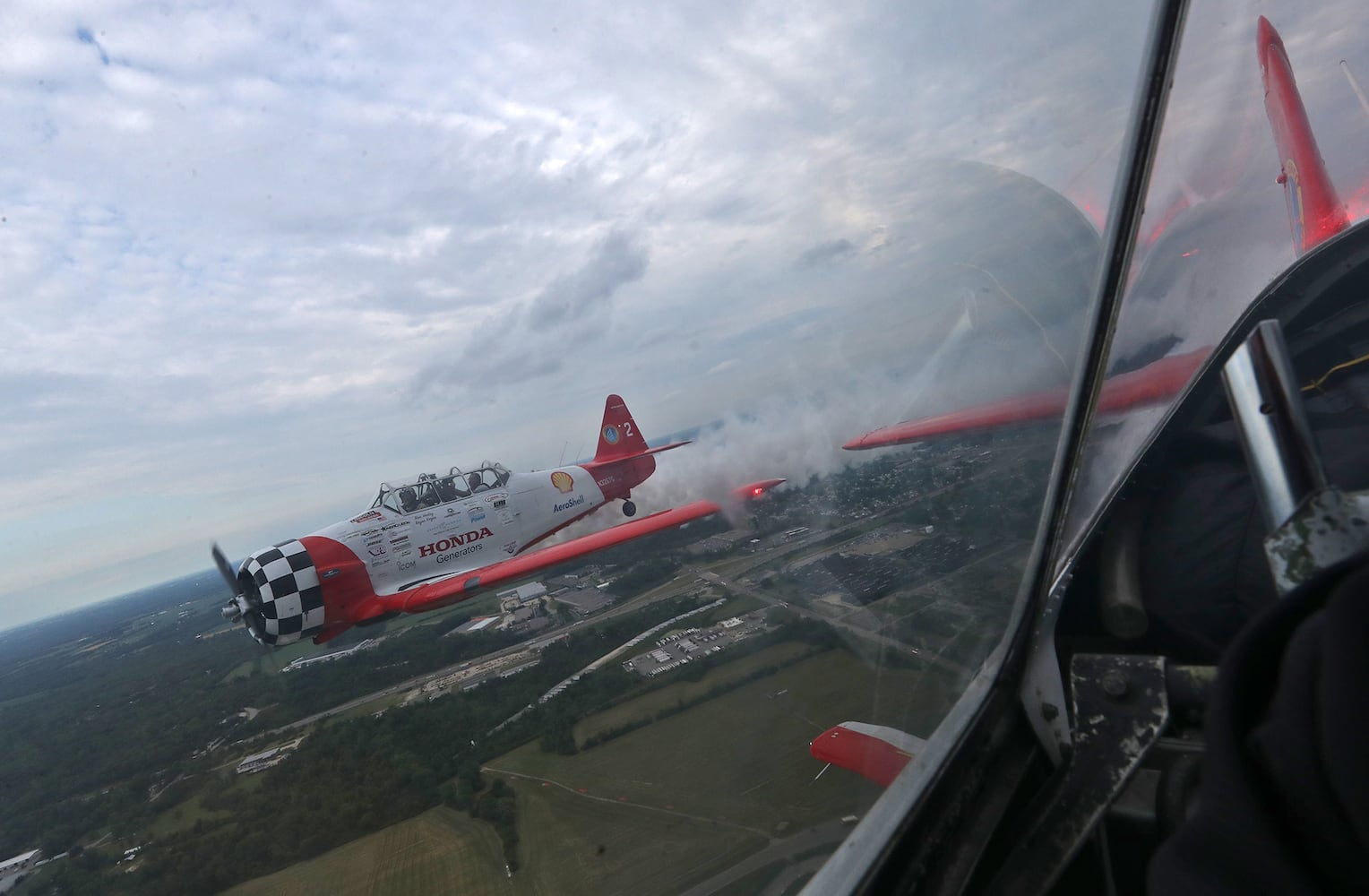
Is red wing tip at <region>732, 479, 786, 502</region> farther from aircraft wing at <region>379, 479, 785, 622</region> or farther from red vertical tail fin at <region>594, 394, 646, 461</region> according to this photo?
red vertical tail fin at <region>594, 394, 646, 461</region>

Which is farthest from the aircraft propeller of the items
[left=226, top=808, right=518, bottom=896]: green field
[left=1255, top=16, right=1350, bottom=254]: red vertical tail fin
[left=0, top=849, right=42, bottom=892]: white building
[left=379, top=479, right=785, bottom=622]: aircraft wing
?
[left=1255, top=16, right=1350, bottom=254]: red vertical tail fin

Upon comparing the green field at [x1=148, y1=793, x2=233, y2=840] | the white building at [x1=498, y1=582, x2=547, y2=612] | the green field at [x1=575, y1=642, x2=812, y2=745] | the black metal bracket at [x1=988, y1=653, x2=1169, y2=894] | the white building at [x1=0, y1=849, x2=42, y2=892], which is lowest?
the white building at [x1=0, y1=849, x2=42, y2=892]

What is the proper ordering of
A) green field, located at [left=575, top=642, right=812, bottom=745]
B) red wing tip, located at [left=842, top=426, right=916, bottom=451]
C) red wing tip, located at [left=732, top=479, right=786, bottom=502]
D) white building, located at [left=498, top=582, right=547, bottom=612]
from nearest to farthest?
1. red wing tip, located at [left=842, top=426, right=916, bottom=451]
2. green field, located at [left=575, top=642, right=812, bottom=745]
3. red wing tip, located at [left=732, top=479, right=786, bottom=502]
4. white building, located at [left=498, top=582, right=547, bottom=612]

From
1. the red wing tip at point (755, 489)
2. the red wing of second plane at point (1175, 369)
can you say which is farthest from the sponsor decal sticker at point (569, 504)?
the red wing of second plane at point (1175, 369)

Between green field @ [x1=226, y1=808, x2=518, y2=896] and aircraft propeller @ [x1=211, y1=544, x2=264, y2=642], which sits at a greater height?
aircraft propeller @ [x1=211, y1=544, x2=264, y2=642]

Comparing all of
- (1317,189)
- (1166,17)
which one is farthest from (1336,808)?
(1317,189)

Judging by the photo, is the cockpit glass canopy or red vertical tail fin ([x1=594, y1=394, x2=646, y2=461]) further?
red vertical tail fin ([x1=594, y1=394, x2=646, y2=461])

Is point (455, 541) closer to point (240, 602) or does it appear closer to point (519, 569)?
point (519, 569)
